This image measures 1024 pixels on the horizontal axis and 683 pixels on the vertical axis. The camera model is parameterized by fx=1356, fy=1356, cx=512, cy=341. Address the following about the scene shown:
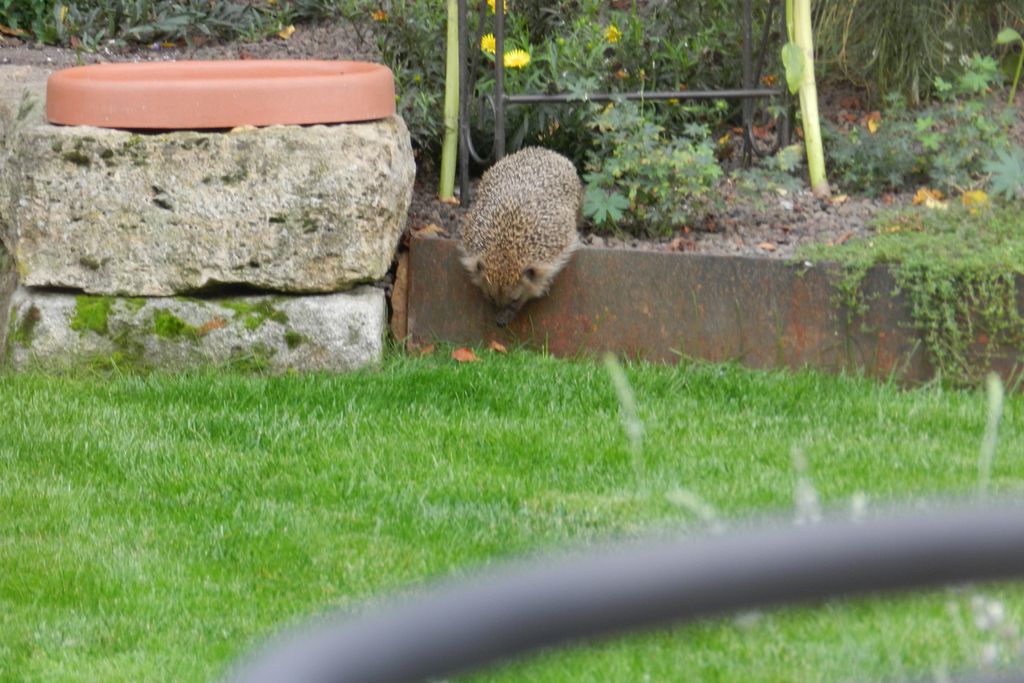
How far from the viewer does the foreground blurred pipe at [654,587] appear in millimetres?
790

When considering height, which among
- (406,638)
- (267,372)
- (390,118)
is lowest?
(267,372)

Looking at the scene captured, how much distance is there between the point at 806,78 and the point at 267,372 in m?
2.93

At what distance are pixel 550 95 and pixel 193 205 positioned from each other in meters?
2.05

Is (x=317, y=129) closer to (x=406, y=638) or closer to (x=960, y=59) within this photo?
(x=960, y=59)

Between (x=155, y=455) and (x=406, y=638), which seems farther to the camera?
(x=155, y=455)

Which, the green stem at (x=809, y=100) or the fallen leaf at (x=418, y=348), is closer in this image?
the fallen leaf at (x=418, y=348)

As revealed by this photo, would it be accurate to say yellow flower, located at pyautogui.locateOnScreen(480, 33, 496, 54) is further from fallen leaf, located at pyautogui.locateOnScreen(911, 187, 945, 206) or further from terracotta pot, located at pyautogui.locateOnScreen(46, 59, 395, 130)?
fallen leaf, located at pyautogui.locateOnScreen(911, 187, 945, 206)

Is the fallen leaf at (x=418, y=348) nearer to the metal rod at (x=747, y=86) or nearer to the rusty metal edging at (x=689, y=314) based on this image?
the rusty metal edging at (x=689, y=314)

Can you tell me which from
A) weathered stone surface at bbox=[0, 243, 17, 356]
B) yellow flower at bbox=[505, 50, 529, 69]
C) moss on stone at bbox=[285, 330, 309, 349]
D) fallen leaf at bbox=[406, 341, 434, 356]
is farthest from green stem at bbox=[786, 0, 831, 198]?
weathered stone surface at bbox=[0, 243, 17, 356]

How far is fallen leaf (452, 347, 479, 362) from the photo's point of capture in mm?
5899

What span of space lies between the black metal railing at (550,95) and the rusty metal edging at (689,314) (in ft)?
2.69

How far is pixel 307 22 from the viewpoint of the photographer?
8.97 m

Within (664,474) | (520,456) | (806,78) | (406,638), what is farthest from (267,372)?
(406,638)

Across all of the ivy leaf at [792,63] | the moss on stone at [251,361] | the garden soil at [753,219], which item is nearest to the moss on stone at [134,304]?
the moss on stone at [251,361]
